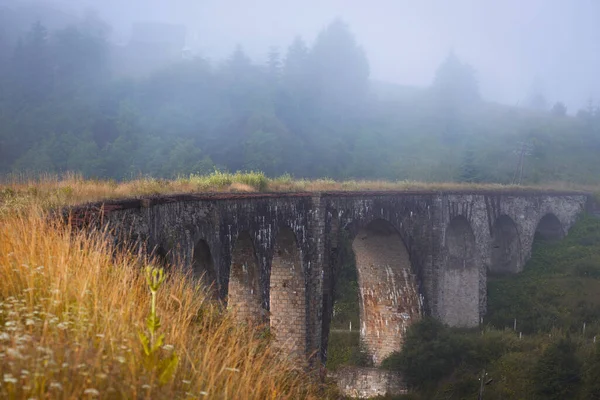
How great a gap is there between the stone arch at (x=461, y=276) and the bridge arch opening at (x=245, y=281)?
13.7m

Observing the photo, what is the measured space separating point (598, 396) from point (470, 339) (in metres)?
5.99

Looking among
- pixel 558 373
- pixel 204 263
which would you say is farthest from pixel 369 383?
pixel 204 263

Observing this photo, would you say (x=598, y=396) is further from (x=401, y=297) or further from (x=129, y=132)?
(x=129, y=132)

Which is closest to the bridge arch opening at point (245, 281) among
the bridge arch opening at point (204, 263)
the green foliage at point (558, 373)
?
the bridge arch opening at point (204, 263)

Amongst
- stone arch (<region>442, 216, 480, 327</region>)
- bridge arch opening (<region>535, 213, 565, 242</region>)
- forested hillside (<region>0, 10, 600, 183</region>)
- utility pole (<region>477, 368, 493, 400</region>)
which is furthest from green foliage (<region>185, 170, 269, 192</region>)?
forested hillside (<region>0, 10, 600, 183</region>)

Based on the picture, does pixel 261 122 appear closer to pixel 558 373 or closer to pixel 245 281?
pixel 558 373

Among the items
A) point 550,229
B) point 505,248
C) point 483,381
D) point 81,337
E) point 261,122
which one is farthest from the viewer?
point 261,122

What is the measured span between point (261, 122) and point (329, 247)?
41.0 meters

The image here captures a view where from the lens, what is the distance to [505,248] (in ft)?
116

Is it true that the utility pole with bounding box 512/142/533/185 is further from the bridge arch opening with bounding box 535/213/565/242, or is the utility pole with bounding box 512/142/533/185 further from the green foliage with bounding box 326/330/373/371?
the green foliage with bounding box 326/330/373/371

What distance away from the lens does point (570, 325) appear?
27625 mm

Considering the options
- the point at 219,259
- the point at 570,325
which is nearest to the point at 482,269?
the point at 570,325

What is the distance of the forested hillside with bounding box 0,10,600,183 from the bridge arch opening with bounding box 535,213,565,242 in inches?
492

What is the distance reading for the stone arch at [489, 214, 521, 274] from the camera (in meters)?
34.9
